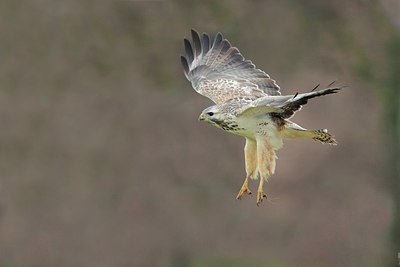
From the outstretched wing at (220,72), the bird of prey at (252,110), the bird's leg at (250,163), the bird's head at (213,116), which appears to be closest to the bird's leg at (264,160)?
the bird of prey at (252,110)

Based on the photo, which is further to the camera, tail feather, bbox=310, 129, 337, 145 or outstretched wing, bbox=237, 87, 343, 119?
tail feather, bbox=310, 129, 337, 145

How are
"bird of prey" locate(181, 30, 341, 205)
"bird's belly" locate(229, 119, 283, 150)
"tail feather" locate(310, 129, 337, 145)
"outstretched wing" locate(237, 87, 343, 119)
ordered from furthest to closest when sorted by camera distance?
"tail feather" locate(310, 129, 337, 145)
"bird's belly" locate(229, 119, 283, 150)
"bird of prey" locate(181, 30, 341, 205)
"outstretched wing" locate(237, 87, 343, 119)

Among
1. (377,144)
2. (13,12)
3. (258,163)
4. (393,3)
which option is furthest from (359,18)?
(258,163)

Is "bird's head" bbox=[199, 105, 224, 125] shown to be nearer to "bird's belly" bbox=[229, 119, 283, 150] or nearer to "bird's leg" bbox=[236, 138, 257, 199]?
"bird's belly" bbox=[229, 119, 283, 150]

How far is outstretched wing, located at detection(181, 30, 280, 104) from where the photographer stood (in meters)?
12.8

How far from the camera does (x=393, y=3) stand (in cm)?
2494

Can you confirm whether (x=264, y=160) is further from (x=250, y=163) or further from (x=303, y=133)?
(x=303, y=133)

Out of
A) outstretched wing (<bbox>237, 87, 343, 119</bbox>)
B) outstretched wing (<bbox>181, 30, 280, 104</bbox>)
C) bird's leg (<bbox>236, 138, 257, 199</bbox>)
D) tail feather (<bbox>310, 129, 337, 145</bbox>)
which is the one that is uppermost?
outstretched wing (<bbox>181, 30, 280, 104</bbox>)

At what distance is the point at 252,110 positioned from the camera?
11.4 metres

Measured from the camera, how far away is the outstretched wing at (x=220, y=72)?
12.8m

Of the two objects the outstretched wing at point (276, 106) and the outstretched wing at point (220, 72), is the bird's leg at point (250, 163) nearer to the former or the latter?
the outstretched wing at point (276, 106)

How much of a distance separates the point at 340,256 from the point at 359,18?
16.7 feet

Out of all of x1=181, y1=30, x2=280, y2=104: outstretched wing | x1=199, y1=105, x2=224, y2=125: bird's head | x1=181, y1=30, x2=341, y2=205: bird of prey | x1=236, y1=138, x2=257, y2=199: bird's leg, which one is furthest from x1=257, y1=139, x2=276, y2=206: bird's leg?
x1=181, y1=30, x2=280, y2=104: outstretched wing

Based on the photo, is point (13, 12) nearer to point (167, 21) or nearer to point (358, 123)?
point (167, 21)
